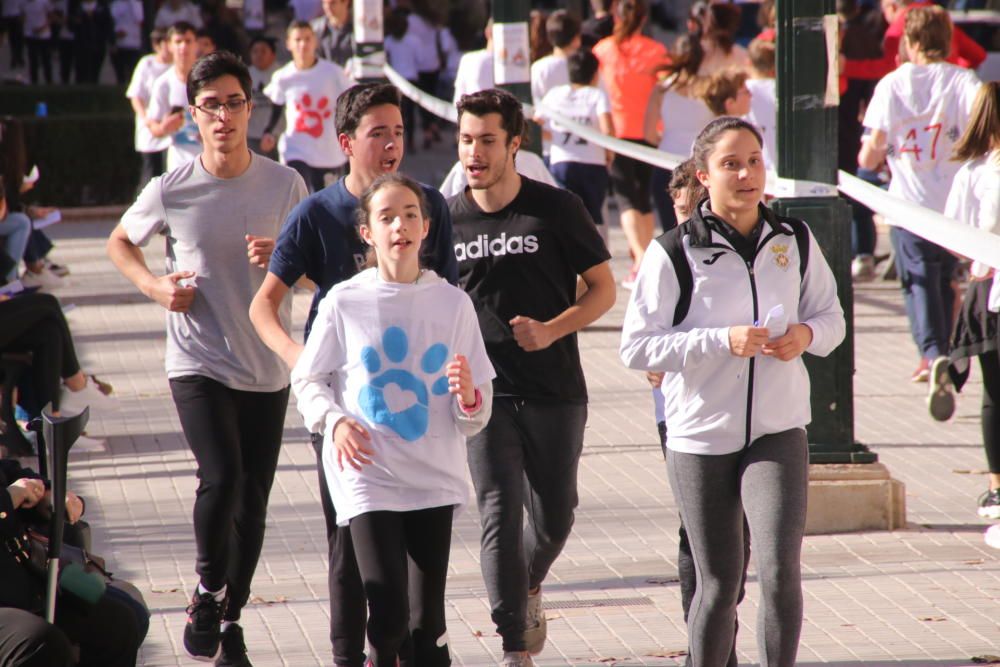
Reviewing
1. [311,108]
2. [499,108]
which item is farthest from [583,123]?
[499,108]

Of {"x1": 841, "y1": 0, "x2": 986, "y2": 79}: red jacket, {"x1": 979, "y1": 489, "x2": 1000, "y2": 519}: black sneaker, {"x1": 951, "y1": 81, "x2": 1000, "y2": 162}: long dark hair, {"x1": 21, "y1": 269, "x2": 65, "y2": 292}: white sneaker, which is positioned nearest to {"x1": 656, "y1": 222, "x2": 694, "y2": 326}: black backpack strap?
{"x1": 979, "y1": 489, "x2": 1000, "y2": 519}: black sneaker

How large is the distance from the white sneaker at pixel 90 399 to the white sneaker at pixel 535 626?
12.4 feet

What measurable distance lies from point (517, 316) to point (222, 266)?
102 centimetres

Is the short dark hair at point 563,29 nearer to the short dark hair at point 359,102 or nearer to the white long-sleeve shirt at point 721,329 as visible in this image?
the short dark hair at point 359,102

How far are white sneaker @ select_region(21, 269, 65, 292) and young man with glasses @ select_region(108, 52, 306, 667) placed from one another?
30.0 feet

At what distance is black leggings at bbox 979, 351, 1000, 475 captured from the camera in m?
7.62

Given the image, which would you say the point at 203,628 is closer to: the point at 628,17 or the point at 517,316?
the point at 517,316

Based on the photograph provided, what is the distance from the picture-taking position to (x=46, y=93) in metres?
24.8

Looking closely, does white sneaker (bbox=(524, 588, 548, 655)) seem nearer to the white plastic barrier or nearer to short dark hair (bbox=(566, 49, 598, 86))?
the white plastic barrier

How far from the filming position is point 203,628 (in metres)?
5.61

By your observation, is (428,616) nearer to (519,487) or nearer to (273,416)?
(519,487)

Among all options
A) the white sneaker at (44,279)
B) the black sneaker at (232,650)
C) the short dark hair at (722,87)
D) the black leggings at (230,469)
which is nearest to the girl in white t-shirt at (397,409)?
the black leggings at (230,469)

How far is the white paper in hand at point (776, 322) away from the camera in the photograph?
4.68 meters

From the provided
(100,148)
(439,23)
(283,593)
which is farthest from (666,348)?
(439,23)
